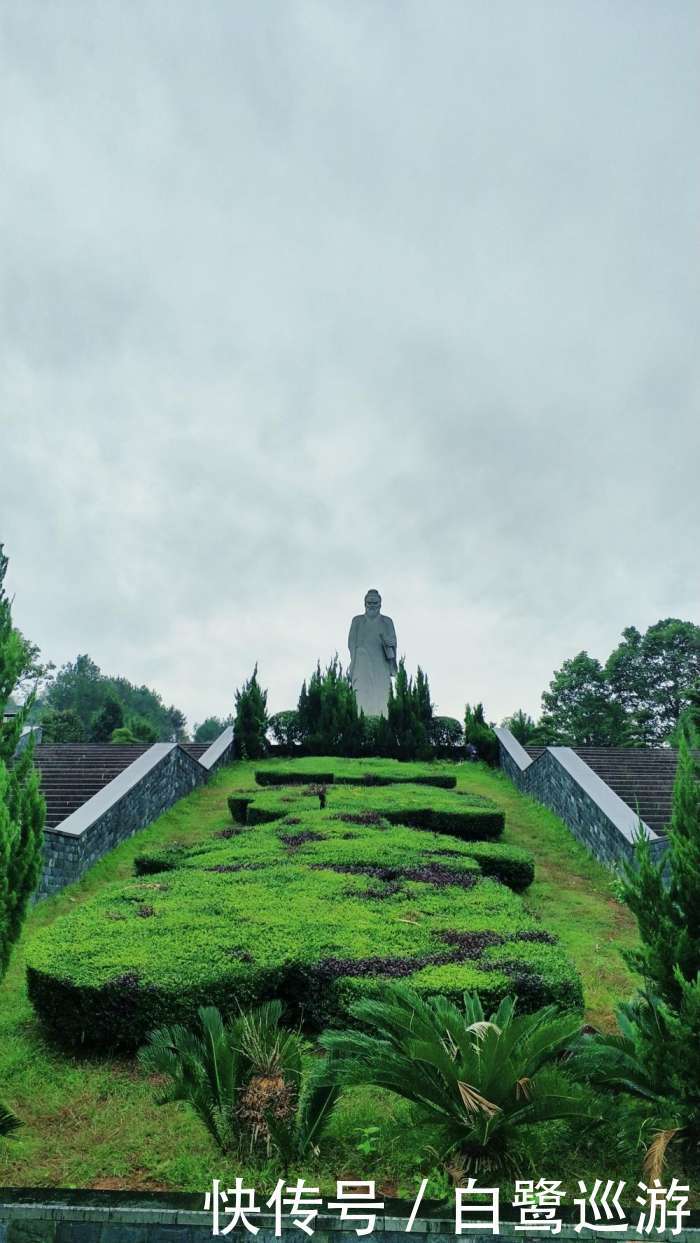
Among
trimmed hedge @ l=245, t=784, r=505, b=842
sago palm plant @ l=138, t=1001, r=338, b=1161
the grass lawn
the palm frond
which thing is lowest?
the grass lawn

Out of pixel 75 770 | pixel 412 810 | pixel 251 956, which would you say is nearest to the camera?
pixel 251 956

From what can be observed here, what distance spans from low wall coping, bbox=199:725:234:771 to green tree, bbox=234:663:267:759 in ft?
0.95

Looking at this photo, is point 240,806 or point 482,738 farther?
point 482,738

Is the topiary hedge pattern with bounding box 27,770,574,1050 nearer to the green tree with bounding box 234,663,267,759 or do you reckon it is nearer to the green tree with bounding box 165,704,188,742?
the green tree with bounding box 234,663,267,759

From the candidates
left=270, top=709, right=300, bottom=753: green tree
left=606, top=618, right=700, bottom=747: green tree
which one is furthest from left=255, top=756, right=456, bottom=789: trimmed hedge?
left=606, top=618, right=700, bottom=747: green tree

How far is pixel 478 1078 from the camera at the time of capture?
319 centimetres

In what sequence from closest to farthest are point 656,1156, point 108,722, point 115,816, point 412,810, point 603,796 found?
point 656,1156 < point 412,810 < point 115,816 < point 603,796 < point 108,722

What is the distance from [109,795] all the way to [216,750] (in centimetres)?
752

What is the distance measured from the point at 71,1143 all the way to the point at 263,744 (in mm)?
16751

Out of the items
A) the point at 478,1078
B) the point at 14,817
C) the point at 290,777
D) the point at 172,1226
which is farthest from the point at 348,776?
the point at 172,1226

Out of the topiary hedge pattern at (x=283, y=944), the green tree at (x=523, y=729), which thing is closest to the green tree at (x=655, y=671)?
the green tree at (x=523, y=729)

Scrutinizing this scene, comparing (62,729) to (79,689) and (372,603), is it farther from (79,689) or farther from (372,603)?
(79,689)

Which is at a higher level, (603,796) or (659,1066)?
(603,796)

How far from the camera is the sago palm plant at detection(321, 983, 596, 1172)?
3180mm
